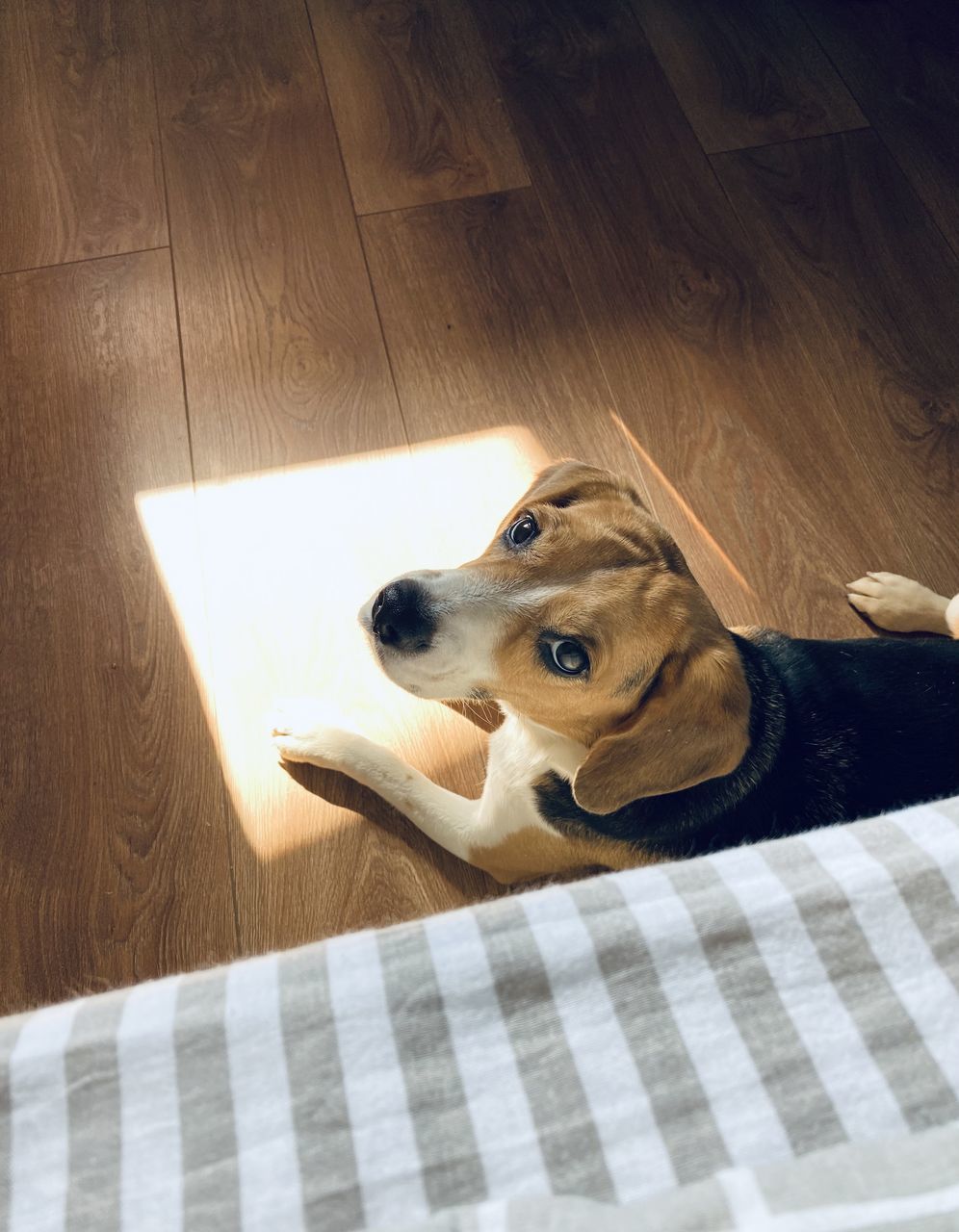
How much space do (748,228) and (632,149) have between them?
482 mm

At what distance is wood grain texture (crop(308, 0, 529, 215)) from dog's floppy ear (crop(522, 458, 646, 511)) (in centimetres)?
153

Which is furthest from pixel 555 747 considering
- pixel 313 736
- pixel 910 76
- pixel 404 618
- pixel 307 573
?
pixel 910 76

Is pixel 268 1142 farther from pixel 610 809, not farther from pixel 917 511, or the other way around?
pixel 917 511

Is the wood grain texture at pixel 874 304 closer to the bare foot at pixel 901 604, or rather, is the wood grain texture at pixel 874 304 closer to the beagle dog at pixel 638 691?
the bare foot at pixel 901 604

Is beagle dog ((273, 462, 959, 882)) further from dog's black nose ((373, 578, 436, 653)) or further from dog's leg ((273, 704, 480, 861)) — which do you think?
dog's leg ((273, 704, 480, 861))

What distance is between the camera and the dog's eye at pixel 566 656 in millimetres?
1754

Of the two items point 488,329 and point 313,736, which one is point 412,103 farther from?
point 313,736

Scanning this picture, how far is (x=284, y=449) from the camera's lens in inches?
108

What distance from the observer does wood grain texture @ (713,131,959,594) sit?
109 inches

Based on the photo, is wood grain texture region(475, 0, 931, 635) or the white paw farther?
wood grain texture region(475, 0, 931, 635)

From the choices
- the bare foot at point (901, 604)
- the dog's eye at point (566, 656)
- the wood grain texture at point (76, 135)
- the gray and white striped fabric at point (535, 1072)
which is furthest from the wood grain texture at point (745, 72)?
the gray and white striped fabric at point (535, 1072)

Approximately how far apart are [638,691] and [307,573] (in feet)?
3.73

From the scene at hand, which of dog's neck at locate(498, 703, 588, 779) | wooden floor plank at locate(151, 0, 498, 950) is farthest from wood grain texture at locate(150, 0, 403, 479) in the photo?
dog's neck at locate(498, 703, 588, 779)

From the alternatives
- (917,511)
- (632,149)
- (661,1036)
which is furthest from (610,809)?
(632,149)
